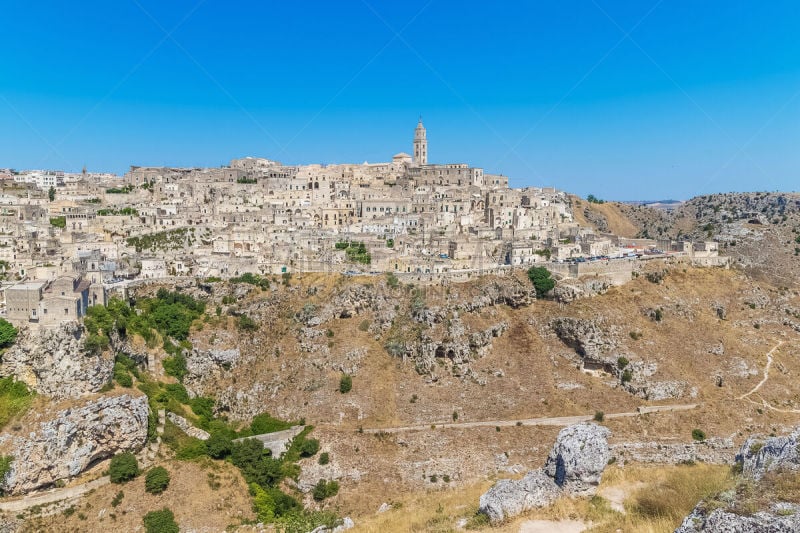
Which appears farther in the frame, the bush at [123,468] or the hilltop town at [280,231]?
the hilltop town at [280,231]

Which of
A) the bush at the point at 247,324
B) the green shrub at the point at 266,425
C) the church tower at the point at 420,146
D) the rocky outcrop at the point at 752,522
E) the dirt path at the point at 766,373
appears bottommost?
the green shrub at the point at 266,425

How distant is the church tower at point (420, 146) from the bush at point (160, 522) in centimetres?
6266

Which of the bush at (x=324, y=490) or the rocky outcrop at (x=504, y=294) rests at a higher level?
the rocky outcrop at (x=504, y=294)

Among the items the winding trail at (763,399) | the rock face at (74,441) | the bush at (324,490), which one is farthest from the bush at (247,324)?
the winding trail at (763,399)

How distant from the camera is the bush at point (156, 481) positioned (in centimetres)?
2809

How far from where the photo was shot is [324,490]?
30125mm

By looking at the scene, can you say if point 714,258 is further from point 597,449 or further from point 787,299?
point 597,449

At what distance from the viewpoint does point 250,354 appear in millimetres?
39969

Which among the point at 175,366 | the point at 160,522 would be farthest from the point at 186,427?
the point at 160,522

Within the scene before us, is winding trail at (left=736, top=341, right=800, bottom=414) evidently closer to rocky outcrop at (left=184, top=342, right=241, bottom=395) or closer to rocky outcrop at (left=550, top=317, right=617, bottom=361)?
rocky outcrop at (left=550, top=317, right=617, bottom=361)

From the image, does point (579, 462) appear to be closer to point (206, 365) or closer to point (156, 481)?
point (156, 481)

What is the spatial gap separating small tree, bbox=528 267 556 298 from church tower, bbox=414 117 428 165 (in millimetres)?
41709

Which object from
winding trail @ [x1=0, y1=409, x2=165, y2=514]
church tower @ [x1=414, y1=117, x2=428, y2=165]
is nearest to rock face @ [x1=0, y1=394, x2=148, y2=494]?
winding trail @ [x1=0, y1=409, x2=165, y2=514]

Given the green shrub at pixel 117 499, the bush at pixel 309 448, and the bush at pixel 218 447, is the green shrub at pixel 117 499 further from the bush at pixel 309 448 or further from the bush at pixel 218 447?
the bush at pixel 309 448
